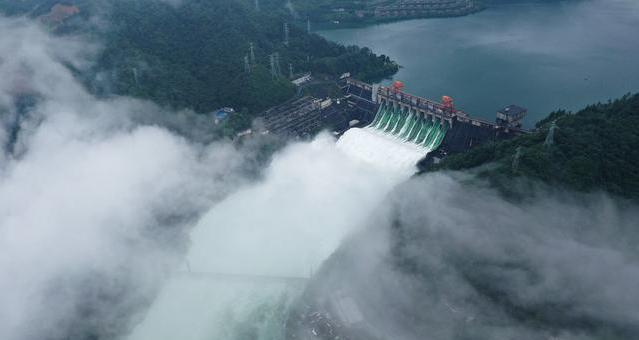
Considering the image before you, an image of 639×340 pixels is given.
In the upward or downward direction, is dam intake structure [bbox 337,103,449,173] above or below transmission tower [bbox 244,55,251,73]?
below

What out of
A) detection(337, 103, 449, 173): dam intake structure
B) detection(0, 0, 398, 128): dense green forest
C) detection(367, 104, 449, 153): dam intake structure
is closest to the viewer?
detection(337, 103, 449, 173): dam intake structure

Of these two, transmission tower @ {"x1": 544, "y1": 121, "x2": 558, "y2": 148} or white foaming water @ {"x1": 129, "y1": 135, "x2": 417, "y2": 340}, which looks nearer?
white foaming water @ {"x1": 129, "y1": 135, "x2": 417, "y2": 340}

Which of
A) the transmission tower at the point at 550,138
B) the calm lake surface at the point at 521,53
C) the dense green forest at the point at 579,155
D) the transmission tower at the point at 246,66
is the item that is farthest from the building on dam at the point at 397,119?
the transmission tower at the point at 550,138

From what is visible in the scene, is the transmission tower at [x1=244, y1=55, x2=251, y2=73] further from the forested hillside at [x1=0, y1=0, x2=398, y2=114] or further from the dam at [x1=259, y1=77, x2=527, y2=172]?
the dam at [x1=259, y1=77, x2=527, y2=172]

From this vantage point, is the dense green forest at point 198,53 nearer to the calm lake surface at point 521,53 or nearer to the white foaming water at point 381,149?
the calm lake surface at point 521,53

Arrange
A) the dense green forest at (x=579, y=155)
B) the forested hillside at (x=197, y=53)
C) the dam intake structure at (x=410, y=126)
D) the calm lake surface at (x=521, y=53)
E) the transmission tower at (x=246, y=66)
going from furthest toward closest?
the transmission tower at (x=246, y=66) < the calm lake surface at (x=521, y=53) < the forested hillside at (x=197, y=53) < the dam intake structure at (x=410, y=126) < the dense green forest at (x=579, y=155)

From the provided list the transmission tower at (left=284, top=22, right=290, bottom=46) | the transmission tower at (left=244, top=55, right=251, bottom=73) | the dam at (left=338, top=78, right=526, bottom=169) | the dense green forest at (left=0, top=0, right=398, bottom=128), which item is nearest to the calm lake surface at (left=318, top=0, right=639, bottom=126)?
the dam at (left=338, top=78, right=526, bottom=169)

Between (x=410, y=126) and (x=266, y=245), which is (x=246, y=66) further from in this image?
(x=266, y=245)

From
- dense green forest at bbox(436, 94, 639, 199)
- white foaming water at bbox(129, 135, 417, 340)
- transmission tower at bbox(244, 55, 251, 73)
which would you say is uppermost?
dense green forest at bbox(436, 94, 639, 199)
